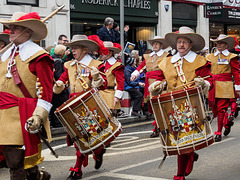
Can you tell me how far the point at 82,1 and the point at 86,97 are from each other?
13.2 metres

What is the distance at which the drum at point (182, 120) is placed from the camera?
529cm

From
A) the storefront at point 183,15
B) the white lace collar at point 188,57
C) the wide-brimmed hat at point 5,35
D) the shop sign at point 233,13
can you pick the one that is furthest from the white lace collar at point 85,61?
the shop sign at point 233,13

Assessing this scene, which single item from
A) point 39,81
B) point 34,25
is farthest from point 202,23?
point 39,81

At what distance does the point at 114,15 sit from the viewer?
1992 cm

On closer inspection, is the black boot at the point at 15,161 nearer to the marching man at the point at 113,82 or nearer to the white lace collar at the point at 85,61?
the white lace collar at the point at 85,61

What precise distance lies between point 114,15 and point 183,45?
13997 mm

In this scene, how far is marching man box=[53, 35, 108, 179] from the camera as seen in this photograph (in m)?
6.48

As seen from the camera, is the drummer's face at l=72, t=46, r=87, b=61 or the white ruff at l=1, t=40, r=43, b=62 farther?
the drummer's face at l=72, t=46, r=87, b=61

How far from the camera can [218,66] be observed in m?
9.82

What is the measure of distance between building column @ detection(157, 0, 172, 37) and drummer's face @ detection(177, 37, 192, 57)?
53.4ft

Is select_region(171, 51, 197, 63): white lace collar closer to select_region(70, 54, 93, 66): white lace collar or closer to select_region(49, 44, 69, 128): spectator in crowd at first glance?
select_region(70, 54, 93, 66): white lace collar

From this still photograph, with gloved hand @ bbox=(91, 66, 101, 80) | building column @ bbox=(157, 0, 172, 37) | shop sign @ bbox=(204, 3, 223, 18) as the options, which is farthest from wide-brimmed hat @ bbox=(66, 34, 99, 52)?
shop sign @ bbox=(204, 3, 223, 18)

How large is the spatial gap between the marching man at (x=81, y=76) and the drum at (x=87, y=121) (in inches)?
24.1

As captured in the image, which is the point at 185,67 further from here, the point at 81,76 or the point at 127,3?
the point at 127,3
